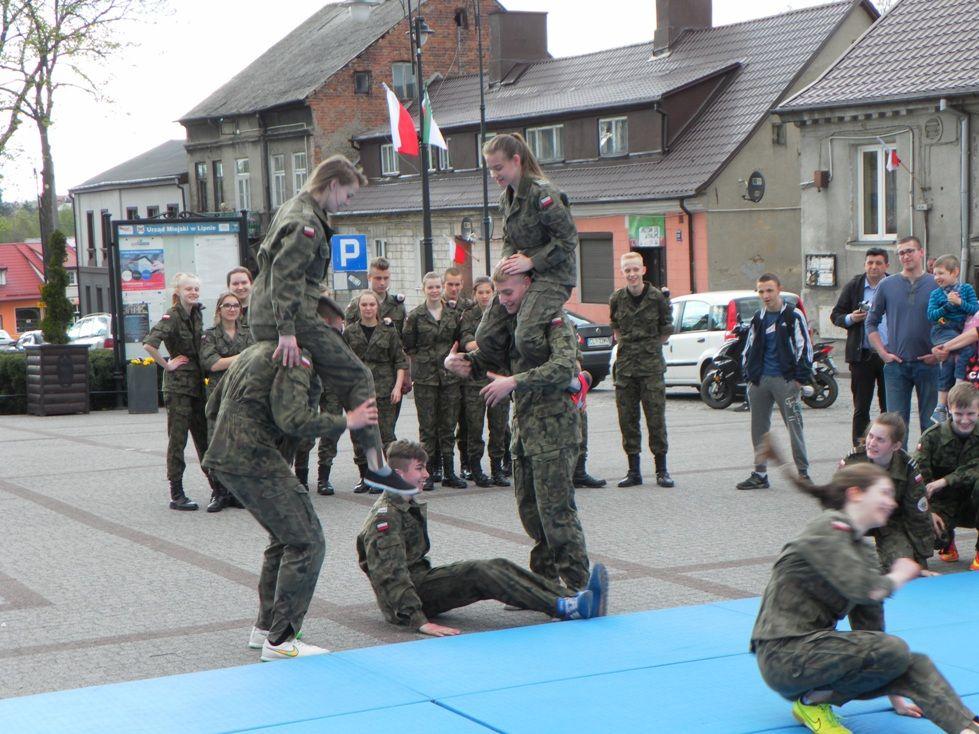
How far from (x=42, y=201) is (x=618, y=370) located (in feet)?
134

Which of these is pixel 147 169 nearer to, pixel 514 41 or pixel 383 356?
pixel 514 41

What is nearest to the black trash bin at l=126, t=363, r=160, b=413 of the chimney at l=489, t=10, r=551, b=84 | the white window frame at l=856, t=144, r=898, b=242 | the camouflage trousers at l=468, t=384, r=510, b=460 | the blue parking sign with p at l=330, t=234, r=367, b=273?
the blue parking sign with p at l=330, t=234, r=367, b=273

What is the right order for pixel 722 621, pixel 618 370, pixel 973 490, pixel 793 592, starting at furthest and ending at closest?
1. pixel 618 370
2. pixel 973 490
3. pixel 722 621
4. pixel 793 592

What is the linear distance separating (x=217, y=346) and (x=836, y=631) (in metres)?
7.03

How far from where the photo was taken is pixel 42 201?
48594 millimetres

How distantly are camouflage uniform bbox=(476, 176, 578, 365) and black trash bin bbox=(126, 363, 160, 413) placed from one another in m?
16.8

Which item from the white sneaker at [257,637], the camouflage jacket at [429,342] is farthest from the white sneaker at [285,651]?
the camouflage jacket at [429,342]

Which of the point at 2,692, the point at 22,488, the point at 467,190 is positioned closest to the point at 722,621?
the point at 2,692

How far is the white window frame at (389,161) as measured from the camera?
4556cm

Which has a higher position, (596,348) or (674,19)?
(674,19)

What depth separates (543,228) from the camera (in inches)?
278

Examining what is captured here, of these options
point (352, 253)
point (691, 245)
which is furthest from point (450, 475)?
point (691, 245)

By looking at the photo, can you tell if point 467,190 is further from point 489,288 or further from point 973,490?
point 973,490

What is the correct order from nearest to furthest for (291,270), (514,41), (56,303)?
(291,270) < (56,303) < (514,41)
